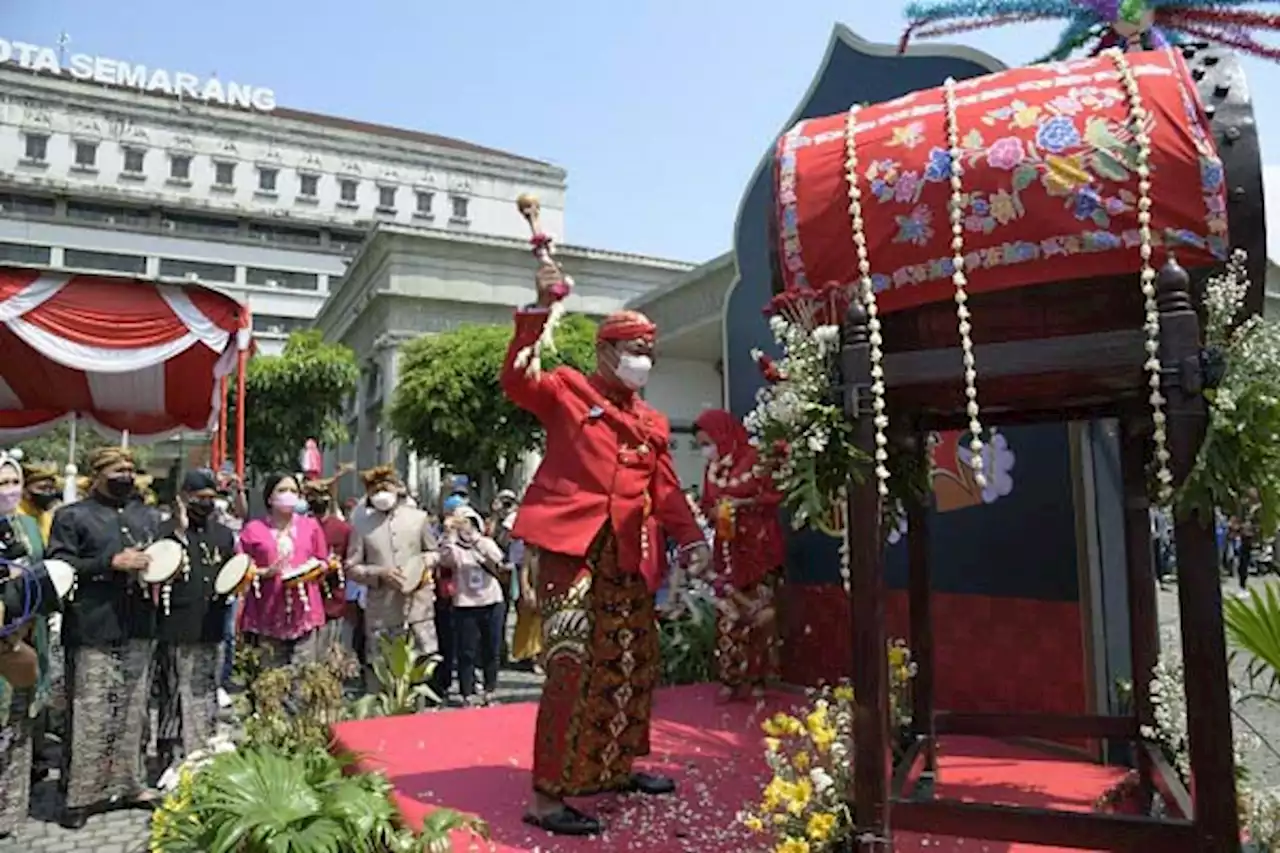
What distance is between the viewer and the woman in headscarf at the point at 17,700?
4.62 metres

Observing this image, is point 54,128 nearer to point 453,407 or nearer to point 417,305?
point 417,305

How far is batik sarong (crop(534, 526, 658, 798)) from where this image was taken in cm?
352

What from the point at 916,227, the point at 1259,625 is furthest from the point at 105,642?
the point at 1259,625

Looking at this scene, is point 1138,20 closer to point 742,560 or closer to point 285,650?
point 742,560

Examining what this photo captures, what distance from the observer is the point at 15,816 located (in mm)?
4723

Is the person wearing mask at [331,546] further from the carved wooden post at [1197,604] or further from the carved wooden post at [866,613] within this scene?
the carved wooden post at [1197,604]

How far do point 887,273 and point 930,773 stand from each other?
2316 millimetres

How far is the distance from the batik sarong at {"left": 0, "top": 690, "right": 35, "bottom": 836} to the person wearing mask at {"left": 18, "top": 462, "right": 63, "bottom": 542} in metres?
1.57

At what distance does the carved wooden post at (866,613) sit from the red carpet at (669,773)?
0.83 meters

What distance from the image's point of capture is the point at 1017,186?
2545 millimetres

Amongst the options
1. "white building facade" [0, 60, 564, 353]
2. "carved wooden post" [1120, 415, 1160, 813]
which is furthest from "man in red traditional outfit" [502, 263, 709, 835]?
"white building facade" [0, 60, 564, 353]

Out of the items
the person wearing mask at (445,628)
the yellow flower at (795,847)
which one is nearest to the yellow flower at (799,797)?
the yellow flower at (795,847)

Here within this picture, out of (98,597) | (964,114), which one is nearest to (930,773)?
(964,114)

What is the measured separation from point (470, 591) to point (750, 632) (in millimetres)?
2708
